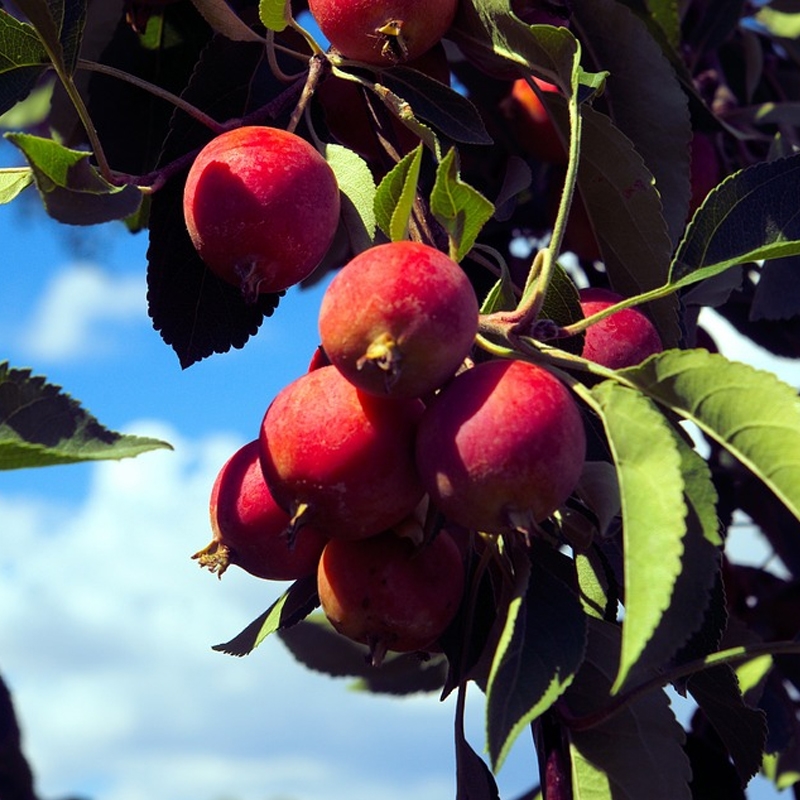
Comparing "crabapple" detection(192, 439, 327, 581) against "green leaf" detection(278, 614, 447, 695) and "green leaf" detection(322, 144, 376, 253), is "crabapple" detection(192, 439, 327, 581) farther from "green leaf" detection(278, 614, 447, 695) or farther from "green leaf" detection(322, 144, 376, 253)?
"green leaf" detection(278, 614, 447, 695)

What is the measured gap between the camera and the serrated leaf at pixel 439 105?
40.7 inches

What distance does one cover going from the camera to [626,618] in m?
0.69

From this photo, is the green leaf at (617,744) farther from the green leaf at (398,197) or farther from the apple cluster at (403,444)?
the green leaf at (398,197)

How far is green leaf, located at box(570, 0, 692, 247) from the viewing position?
3.96ft

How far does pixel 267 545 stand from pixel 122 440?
0.23 metres

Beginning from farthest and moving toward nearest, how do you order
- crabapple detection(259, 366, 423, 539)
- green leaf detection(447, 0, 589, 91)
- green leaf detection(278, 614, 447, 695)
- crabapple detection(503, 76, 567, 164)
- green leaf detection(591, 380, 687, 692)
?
green leaf detection(278, 614, 447, 695), crabapple detection(503, 76, 567, 164), green leaf detection(447, 0, 589, 91), crabapple detection(259, 366, 423, 539), green leaf detection(591, 380, 687, 692)

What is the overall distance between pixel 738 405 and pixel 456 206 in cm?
23

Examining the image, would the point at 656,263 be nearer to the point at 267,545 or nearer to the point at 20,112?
the point at 267,545

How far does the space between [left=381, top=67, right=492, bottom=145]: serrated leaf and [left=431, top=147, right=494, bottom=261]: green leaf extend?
17cm

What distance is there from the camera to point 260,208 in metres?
0.90

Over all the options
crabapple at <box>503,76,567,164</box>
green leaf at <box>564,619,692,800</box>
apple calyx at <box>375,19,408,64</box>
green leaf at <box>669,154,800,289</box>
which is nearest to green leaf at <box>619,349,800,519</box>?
green leaf at <box>669,154,800,289</box>

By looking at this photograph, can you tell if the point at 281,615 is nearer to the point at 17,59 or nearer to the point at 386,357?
the point at 386,357

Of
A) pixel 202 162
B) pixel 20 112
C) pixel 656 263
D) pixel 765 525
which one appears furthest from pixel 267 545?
pixel 765 525

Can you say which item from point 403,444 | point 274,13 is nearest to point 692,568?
point 403,444
